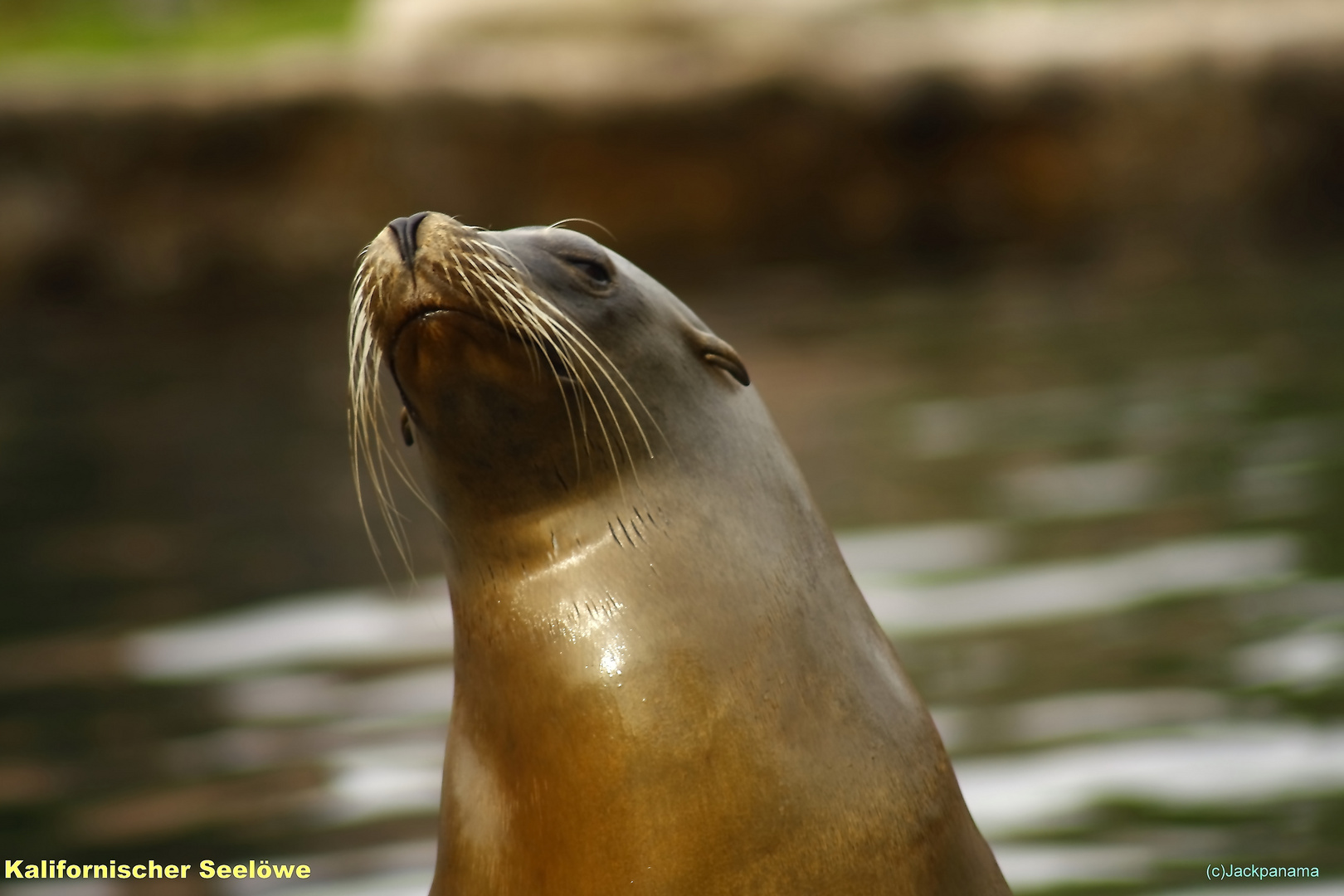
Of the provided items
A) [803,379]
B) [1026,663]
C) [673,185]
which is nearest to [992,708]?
[1026,663]

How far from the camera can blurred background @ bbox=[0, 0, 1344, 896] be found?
5152 mm

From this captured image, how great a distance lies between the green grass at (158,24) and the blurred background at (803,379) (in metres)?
7.92

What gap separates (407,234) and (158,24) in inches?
1143

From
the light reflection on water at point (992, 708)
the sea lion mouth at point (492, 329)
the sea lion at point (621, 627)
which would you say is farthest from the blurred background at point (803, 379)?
the sea lion mouth at point (492, 329)

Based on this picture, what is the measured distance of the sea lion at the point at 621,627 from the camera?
293cm

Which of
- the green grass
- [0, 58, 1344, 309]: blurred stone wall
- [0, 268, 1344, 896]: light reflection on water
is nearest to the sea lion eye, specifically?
[0, 268, 1344, 896]: light reflection on water

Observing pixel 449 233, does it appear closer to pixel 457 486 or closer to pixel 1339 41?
pixel 457 486

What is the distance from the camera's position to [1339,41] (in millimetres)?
16328

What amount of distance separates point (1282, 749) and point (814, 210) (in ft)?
41.1

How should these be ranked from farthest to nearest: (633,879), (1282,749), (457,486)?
(1282,749) → (457,486) → (633,879)

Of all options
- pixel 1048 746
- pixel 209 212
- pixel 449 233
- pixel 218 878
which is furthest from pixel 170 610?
pixel 209 212

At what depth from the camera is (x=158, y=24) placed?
3042cm

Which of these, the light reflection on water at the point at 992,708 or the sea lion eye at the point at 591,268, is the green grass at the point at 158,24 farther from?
the sea lion eye at the point at 591,268

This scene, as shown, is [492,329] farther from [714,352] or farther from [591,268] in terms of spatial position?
[714,352]
